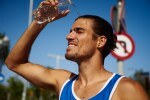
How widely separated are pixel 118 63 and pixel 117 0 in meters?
1.16

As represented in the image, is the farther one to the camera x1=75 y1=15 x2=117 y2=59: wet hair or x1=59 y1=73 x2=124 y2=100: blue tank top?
x1=75 y1=15 x2=117 y2=59: wet hair

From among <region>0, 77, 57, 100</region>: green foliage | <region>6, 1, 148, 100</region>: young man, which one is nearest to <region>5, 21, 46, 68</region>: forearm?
<region>6, 1, 148, 100</region>: young man

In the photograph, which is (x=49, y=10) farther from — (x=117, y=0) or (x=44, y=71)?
(x=117, y=0)

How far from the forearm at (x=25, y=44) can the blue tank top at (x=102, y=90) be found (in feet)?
1.63

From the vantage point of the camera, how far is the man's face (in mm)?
2617

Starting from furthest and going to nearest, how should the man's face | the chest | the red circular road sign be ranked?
the red circular road sign
the man's face
the chest

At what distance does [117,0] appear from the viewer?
5.64 metres

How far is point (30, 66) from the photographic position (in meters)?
2.86

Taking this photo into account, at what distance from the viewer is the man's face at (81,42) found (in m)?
2.62

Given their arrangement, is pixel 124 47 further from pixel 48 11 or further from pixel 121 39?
pixel 48 11

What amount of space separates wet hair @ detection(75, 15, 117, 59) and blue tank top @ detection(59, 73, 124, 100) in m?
0.46

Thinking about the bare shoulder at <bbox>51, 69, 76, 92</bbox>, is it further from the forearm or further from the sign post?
the sign post

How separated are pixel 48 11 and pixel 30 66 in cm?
54

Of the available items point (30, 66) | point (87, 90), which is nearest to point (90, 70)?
point (87, 90)
